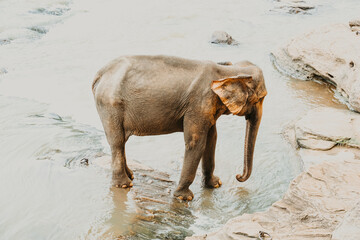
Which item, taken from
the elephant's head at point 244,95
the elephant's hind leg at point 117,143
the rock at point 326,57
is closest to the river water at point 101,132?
the elephant's hind leg at point 117,143

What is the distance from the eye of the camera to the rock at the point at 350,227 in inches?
91.0

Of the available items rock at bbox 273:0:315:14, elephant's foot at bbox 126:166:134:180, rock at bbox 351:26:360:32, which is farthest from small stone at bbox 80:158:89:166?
rock at bbox 273:0:315:14

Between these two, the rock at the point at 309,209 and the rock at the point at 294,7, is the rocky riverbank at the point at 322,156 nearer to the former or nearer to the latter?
the rock at the point at 309,209

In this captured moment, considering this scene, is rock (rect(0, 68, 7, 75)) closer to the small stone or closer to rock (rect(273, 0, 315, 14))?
the small stone

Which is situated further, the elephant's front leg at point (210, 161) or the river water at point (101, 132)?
the elephant's front leg at point (210, 161)

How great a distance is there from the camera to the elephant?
445cm

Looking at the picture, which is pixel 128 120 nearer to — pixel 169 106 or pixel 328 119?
pixel 169 106

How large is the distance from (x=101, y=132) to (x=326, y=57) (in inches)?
189

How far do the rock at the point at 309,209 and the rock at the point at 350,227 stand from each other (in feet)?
1.41

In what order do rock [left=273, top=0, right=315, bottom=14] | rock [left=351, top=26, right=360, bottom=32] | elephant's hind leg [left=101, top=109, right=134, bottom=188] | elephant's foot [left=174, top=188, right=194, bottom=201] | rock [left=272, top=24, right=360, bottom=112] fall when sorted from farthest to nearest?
rock [left=273, top=0, right=315, bottom=14] → rock [left=351, top=26, right=360, bottom=32] → rock [left=272, top=24, right=360, bottom=112] → elephant's foot [left=174, top=188, right=194, bottom=201] → elephant's hind leg [left=101, top=109, right=134, bottom=188]

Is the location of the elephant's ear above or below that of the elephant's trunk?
above

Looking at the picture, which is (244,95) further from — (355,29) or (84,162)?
(355,29)

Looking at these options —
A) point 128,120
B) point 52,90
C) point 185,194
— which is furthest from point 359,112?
point 52,90

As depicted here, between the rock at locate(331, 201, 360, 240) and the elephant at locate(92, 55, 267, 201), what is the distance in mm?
2109
